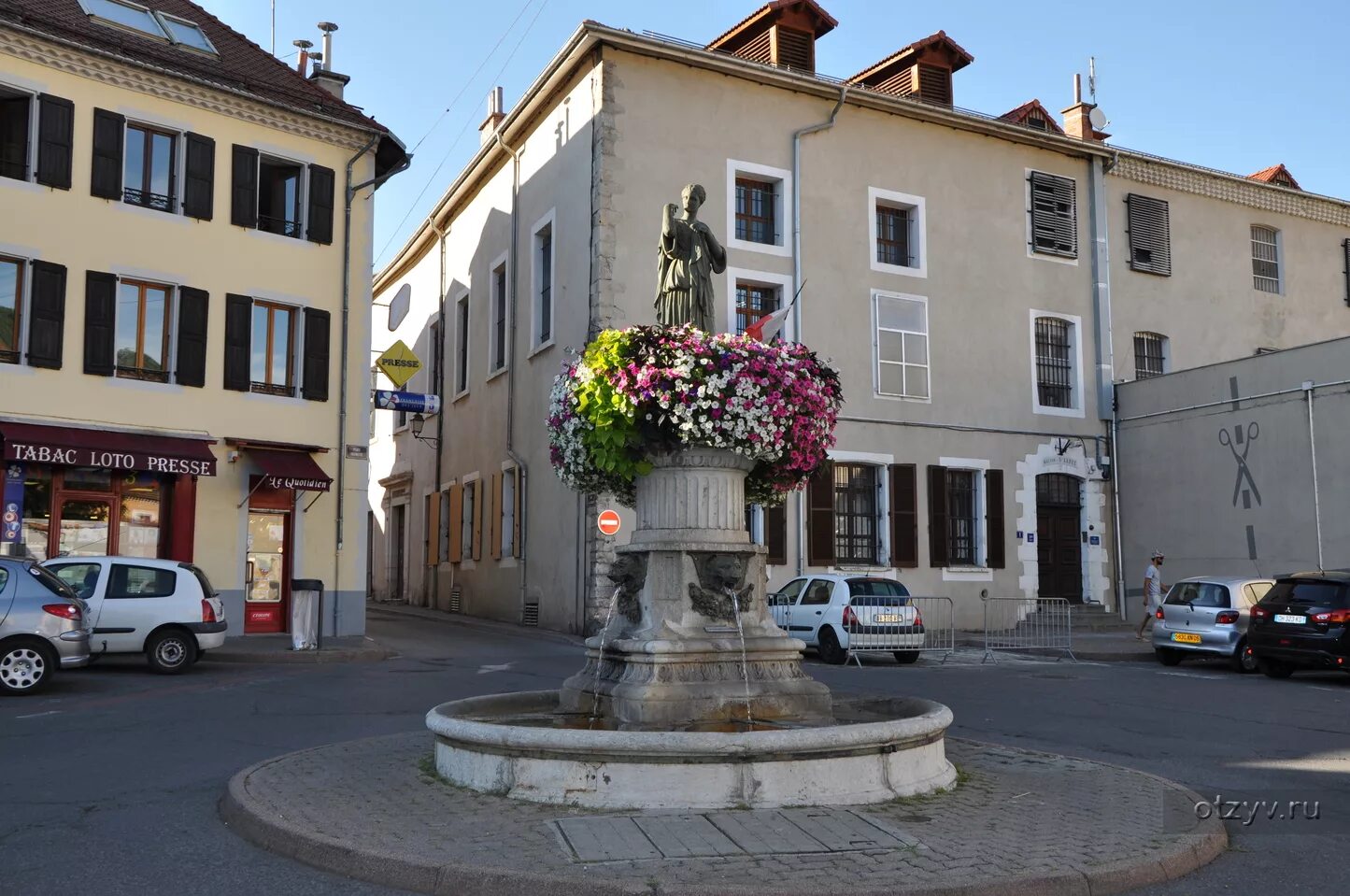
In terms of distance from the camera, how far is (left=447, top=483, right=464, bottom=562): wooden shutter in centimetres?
3009

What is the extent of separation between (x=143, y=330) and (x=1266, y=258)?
26427 millimetres

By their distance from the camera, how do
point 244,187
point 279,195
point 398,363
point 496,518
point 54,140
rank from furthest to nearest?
point 496,518, point 398,363, point 279,195, point 244,187, point 54,140

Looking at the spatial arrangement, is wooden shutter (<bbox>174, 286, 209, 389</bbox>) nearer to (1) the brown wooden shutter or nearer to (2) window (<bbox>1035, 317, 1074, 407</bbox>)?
(1) the brown wooden shutter

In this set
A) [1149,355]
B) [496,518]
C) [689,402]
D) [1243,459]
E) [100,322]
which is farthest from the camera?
[1149,355]

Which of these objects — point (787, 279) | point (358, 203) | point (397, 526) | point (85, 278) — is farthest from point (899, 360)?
point (397, 526)

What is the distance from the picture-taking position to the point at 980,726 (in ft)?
37.1

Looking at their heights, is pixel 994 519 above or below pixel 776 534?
above

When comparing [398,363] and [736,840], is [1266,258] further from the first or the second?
A: [736,840]

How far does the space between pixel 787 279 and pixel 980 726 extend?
1419 cm

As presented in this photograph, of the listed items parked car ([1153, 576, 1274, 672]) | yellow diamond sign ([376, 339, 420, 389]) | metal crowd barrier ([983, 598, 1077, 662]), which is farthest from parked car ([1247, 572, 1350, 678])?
yellow diamond sign ([376, 339, 420, 389])

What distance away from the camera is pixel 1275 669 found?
17422 millimetres

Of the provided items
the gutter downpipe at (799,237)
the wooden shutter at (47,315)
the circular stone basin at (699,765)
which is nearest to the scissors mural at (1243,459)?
the gutter downpipe at (799,237)

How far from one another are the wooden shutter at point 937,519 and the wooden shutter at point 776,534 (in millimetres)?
3536

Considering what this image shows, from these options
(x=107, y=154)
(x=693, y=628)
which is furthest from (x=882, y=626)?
(x=107, y=154)
